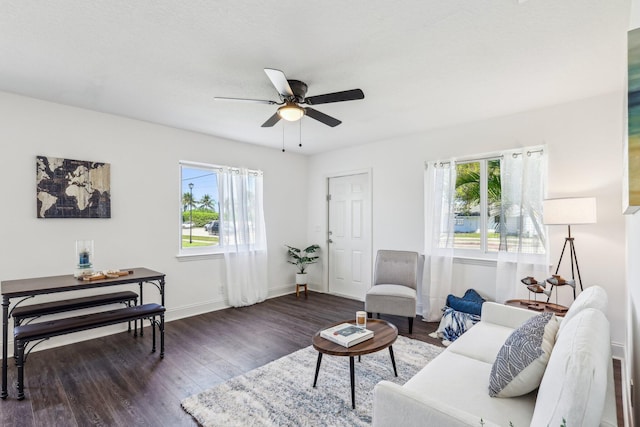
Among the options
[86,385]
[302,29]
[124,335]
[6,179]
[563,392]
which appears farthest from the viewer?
[124,335]

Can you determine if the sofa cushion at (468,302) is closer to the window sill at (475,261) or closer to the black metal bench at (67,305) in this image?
the window sill at (475,261)

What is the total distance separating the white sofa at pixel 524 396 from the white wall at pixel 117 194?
349 centimetres

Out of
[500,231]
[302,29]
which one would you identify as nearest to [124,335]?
[302,29]

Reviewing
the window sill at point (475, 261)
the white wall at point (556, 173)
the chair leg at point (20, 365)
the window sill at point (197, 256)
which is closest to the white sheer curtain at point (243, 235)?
the window sill at point (197, 256)

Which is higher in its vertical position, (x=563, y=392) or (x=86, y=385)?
(x=563, y=392)

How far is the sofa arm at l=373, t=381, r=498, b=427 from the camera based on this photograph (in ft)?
3.80

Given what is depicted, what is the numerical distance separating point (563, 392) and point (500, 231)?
122 inches

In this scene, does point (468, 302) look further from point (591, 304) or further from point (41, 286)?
point (41, 286)

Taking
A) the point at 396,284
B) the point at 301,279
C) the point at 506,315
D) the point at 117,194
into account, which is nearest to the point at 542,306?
the point at 506,315

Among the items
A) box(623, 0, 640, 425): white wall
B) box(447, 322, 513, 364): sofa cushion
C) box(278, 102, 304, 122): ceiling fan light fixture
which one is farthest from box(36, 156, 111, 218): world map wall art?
box(623, 0, 640, 425): white wall

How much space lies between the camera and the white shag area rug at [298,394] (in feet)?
6.72

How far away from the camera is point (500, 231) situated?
146 inches

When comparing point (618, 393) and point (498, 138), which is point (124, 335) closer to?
point (618, 393)

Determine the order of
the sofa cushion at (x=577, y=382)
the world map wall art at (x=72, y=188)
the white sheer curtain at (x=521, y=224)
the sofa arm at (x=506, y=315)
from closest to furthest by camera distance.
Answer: the sofa cushion at (x=577, y=382), the sofa arm at (x=506, y=315), the world map wall art at (x=72, y=188), the white sheer curtain at (x=521, y=224)
